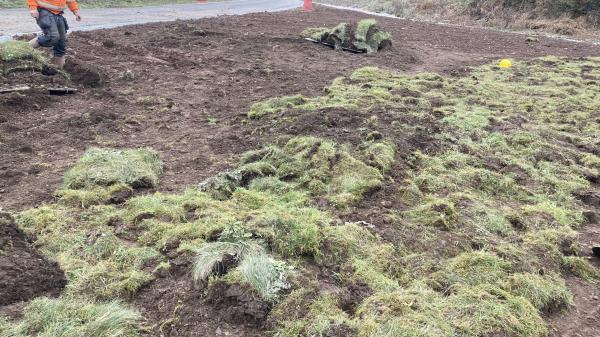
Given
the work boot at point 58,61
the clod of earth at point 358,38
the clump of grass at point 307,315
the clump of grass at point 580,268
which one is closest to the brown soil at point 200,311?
the clump of grass at point 307,315

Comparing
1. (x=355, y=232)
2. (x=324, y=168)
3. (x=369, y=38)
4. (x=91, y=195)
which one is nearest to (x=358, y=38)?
(x=369, y=38)

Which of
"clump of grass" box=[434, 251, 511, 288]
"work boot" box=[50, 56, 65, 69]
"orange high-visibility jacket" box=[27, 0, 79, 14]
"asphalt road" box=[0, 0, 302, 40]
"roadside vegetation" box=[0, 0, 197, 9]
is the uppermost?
"orange high-visibility jacket" box=[27, 0, 79, 14]

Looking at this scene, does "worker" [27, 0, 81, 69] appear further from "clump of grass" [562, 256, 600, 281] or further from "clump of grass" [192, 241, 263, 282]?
"clump of grass" [562, 256, 600, 281]

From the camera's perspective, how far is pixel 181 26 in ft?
40.0

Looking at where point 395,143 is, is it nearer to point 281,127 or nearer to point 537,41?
point 281,127

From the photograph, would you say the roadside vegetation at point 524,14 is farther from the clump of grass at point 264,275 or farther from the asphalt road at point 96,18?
the clump of grass at point 264,275

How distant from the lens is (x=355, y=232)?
3.60m

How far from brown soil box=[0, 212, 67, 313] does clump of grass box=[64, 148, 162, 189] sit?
104 centimetres

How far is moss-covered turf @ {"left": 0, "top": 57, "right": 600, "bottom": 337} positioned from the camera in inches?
112

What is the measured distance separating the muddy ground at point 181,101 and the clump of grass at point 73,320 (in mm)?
175

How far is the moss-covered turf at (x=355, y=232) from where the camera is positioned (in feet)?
9.30

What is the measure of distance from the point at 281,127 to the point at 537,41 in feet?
40.3

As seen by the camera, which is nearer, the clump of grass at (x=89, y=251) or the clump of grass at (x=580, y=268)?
the clump of grass at (x=89, y=251)

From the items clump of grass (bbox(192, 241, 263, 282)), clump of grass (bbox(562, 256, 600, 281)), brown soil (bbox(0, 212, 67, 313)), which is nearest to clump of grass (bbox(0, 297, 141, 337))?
brown soil (bbox(0, 212, 67, 313))
